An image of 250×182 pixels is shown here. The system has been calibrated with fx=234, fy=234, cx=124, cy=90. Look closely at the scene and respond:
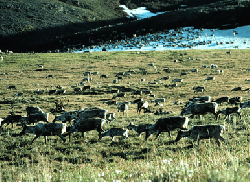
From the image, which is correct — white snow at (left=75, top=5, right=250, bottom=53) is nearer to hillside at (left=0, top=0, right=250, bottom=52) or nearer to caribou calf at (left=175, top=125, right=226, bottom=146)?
Result: hillside at (left=0, top=0, right=250, bottom=52)

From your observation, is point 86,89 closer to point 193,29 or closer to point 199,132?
point 199,132

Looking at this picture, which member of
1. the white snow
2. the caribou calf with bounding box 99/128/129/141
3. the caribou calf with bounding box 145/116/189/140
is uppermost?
the white snow

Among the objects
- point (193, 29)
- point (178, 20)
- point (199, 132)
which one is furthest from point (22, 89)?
point (178, 20)

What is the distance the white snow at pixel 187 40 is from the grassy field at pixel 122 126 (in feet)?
36.2

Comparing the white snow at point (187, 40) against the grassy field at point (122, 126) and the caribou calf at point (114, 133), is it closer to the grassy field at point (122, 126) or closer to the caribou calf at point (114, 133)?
the grassy field at point (122, 126)

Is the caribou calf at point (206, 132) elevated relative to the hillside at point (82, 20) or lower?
lower

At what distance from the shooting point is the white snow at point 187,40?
79562 mm

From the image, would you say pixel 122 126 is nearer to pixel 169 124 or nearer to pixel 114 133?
pixel 114 133

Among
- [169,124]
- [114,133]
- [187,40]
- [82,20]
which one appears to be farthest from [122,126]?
[82,20]

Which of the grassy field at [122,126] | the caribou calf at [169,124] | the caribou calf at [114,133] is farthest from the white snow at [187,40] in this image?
the caribou calf at [114,133]

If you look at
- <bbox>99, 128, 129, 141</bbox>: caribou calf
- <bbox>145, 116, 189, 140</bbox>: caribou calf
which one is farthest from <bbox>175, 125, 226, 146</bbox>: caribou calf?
<bbox>99, 128, 129, 141</bbox>: caribou calf

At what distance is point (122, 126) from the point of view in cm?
1586

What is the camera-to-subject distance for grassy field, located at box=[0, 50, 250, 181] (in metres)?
5.57

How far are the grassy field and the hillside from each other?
141ft
